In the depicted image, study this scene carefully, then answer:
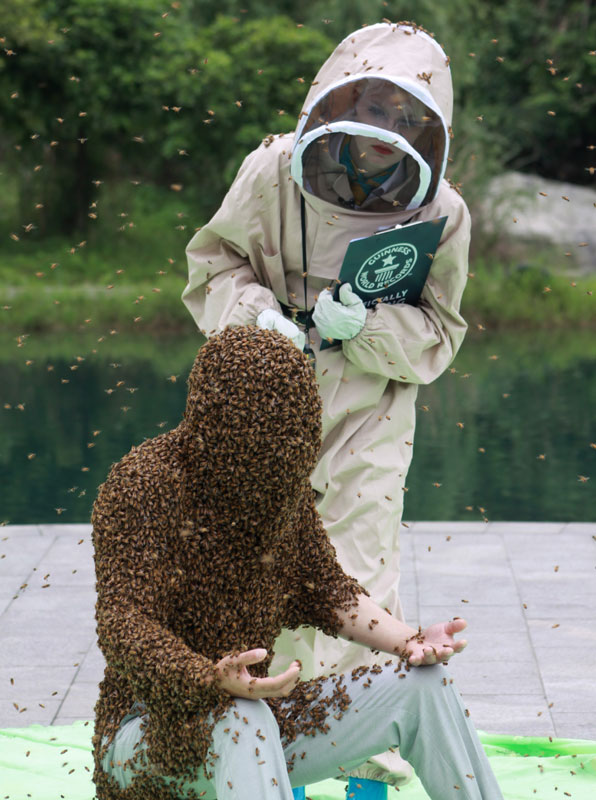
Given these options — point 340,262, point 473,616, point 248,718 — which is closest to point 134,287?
point 473,616

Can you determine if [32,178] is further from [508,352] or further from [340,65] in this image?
[340,65]

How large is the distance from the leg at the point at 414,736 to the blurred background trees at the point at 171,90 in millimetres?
17123

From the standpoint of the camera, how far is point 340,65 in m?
3.39

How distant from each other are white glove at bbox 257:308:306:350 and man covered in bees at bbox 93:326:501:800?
34.6 inches

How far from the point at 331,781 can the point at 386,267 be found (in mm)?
1541

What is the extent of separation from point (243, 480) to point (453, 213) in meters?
1.46

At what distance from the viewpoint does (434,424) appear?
11.4 meters

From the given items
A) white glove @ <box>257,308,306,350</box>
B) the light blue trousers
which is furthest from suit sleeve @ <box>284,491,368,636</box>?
white glove @ <box>257,308,306,350</box>

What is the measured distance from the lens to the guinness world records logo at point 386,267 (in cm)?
327

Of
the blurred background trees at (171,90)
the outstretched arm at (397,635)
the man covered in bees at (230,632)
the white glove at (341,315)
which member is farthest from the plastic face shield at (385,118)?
the blurred background trees at (171,90)

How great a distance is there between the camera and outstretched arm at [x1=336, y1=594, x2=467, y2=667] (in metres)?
2.30

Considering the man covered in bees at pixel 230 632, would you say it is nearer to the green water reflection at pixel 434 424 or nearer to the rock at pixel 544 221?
the green water reflection at pixel 434 424

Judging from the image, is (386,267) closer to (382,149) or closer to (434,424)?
(382,149)

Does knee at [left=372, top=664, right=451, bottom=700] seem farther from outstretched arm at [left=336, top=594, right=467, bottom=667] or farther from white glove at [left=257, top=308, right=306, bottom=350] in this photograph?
white glove at [left=257, top=308, right=306, bottom=350]
